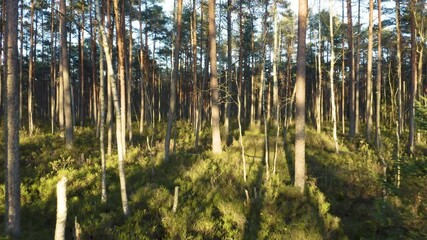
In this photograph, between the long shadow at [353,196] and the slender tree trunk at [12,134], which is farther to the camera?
the long shadow at [353,196]

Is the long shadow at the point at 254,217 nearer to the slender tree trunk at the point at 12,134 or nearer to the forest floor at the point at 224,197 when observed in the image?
the forest floor at the point at 224,197

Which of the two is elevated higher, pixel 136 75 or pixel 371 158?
pixel 136 75

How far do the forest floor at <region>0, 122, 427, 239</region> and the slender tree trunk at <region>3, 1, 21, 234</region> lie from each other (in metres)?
0.54

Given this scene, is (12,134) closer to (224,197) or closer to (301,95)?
(224,197)

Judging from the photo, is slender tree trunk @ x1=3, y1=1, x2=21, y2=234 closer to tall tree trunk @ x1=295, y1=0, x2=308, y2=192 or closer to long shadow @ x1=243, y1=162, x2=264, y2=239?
long shadow @ x1=243, y1=162, x2=264, y2=239

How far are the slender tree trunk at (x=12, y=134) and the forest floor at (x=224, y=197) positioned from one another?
1.78ft

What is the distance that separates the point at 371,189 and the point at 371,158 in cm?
458

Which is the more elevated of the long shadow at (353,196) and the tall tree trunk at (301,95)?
the tall tree trunk at (301,95)

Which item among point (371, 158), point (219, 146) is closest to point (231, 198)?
point (219, 146)

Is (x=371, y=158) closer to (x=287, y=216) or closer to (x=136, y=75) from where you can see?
(x=287, y=216)

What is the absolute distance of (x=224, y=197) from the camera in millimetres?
9602

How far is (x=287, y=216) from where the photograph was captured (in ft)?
29.5

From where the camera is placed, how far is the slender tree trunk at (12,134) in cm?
673

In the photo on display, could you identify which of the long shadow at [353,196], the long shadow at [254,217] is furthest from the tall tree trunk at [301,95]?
the long shadow at [254,217]
